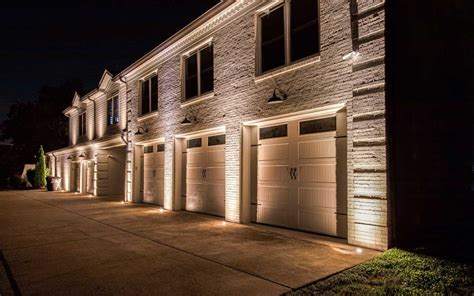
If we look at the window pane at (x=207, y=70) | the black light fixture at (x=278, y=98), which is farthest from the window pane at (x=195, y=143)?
the black light fixture at (x=278, y=98)

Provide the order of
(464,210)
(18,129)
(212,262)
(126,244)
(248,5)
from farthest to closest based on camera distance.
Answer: (18,129) < (248,5) < (464,210) < (126,244) < (212,262)

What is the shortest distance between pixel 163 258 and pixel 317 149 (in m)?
4.23

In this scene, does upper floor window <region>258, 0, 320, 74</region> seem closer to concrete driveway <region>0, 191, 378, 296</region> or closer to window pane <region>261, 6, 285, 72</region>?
window pane <region>261, 6, 285, 72</region>

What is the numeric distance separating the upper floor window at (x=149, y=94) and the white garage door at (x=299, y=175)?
23.4 ft

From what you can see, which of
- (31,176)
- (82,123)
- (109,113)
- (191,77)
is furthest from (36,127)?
(191,77)

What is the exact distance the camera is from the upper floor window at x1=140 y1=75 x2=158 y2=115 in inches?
611

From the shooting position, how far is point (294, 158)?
8914 millimetres

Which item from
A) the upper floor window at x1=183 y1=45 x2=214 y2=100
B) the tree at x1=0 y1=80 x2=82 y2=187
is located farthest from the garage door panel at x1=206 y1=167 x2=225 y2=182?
the tree at x1=0 y1=80 x2=82 y2=187

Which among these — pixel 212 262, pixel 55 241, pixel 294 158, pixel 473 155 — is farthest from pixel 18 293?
pixel 473 155

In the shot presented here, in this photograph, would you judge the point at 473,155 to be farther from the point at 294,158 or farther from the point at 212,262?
the point at 212,262

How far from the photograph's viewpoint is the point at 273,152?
9.55 m

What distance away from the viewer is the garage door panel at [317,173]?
7.97 meters

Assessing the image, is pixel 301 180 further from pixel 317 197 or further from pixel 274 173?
pixel 274 173

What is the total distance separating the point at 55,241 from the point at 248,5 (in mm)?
7815
